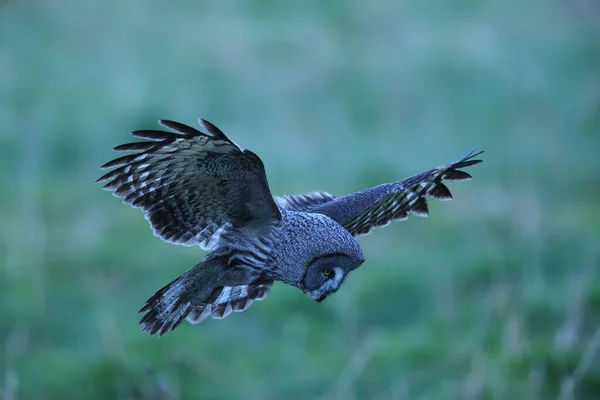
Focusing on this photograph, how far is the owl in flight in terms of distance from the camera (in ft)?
16.9

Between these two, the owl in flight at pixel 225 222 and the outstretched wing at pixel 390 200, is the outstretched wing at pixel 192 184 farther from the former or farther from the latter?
the outstretched wing at pixel 390 200

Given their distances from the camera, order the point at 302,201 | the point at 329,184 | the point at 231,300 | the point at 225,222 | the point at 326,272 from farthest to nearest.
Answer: the point at 329,184
the point at 302,201
the point at 231,300
the point at 225,222
the point at 326,272

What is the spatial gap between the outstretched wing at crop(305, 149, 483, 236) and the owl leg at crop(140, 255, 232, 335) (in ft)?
1.97

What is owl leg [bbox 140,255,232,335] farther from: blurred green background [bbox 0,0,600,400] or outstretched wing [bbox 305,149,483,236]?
outstretched wing [bbox 305,149,483,236]

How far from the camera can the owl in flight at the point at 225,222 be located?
5.14 meters

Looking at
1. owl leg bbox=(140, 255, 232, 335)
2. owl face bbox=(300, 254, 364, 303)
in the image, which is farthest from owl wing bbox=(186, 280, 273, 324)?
owl face bbox=(300, 254, 364, 303)

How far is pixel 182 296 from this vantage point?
18.4ft

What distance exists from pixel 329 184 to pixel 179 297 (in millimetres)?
5823

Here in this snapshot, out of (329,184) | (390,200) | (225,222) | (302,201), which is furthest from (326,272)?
(329,184)

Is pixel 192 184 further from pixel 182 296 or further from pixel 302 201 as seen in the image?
pixel 302 201

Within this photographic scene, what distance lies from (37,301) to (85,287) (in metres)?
0.56

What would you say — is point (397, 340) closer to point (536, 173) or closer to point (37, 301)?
point (37, 301)

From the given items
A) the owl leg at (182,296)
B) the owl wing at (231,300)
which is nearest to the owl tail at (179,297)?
the owl leg at (182,296)

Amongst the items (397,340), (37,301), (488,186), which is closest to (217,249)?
(397,340)
